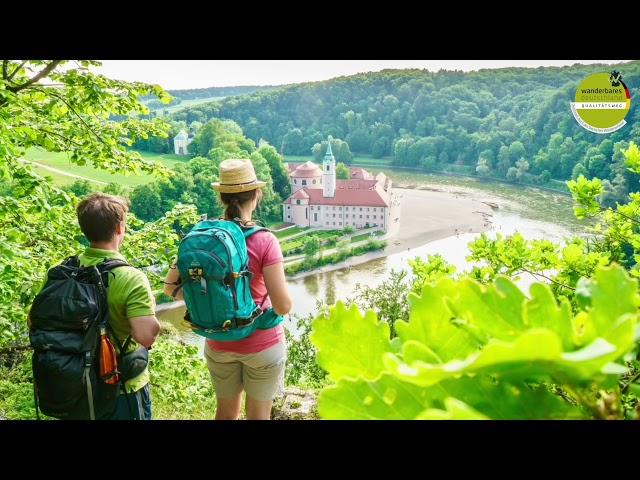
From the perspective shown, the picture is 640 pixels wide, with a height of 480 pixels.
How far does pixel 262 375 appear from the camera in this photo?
Answer: 188cm

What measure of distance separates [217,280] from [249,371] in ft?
1.19

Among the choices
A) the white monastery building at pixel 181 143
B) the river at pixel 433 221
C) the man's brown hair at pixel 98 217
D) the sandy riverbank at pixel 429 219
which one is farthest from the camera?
the sandy riverbank at pixel 429 219

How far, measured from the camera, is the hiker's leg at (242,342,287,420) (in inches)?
73.5

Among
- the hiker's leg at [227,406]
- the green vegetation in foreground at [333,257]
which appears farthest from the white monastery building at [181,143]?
the hiker's leg at [227,406]

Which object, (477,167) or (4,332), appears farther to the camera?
(477,167)

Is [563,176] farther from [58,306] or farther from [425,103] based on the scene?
[58,306]

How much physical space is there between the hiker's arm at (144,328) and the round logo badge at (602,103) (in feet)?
10.0

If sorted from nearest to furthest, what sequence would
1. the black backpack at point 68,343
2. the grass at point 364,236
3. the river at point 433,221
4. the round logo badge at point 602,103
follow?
the black backpack at point 68,343 → the round logo badge at point 602,103 → the river at point 433,221 → the grass at point 364,236

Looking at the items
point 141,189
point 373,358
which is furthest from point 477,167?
point 373,358

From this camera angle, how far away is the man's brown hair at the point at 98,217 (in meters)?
1.67

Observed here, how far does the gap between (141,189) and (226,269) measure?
5366mm

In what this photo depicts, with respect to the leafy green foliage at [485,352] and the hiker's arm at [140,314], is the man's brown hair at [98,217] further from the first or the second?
the leafy green foliage at [485,352]

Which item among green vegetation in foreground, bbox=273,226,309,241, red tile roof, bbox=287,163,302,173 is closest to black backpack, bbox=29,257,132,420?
green vegetation in foreground, bbox=273,226,309,241

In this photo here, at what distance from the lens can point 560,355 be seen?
26 centimetres
